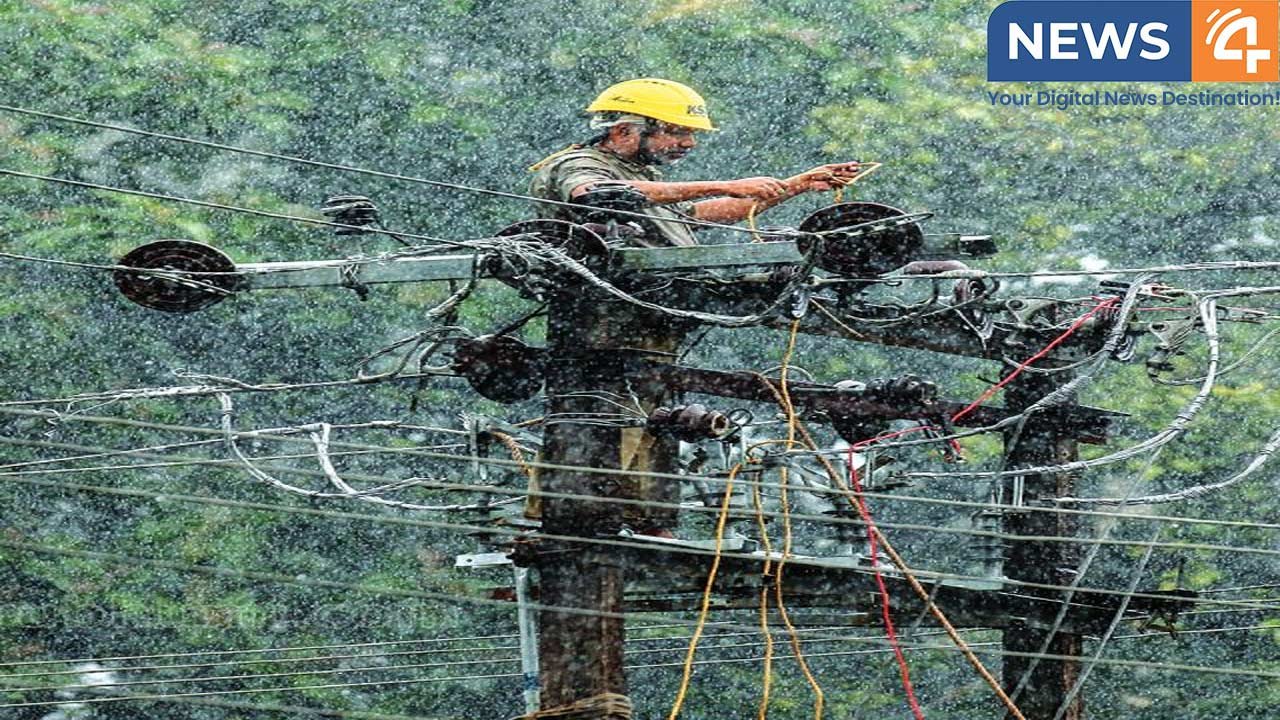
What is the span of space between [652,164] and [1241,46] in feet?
44.0

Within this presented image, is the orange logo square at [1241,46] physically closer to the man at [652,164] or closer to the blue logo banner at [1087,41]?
the blue logo banner at [1087,41]

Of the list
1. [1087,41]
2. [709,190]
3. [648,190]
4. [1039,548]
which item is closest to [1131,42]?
[1087,41]

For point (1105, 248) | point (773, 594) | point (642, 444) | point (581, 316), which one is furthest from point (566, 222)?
point (1105, 248)

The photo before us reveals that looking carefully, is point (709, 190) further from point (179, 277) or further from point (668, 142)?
point (179, 277)

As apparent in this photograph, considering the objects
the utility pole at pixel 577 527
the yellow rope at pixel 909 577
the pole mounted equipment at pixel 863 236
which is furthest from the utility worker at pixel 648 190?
the yellow rope at pixel 909 577

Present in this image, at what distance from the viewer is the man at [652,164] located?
30.7ft

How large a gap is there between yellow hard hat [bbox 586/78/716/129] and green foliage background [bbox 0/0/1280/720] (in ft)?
29.7

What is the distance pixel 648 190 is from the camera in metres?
9.43

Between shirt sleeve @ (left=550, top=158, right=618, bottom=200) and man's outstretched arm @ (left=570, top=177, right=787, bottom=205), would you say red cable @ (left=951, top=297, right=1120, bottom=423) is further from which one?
shirt sleeve @ (left=550, top=158, right=618, bottom=200)

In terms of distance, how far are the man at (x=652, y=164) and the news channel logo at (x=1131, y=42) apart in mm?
10619

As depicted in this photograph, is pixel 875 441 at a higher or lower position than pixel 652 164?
lower

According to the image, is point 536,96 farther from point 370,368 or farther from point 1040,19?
point 1040,19

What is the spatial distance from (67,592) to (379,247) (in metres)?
5.00

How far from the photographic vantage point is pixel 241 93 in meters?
19.2
